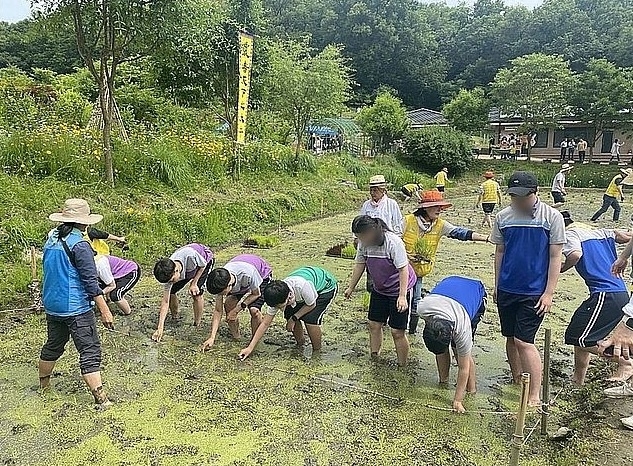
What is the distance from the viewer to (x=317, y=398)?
4.07 m

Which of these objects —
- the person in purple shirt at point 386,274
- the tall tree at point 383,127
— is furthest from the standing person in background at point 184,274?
the tall tree at point 383,127

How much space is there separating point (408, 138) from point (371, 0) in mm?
32938

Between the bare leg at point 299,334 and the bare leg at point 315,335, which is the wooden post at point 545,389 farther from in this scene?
the bare leg at point 299,334

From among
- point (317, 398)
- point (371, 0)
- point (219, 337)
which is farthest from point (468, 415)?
point (371, 0)

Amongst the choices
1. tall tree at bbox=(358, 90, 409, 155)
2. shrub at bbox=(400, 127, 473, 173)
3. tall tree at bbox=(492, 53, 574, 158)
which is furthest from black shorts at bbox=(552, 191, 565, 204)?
tall tree at bbox=(492, 53, 574, 158)

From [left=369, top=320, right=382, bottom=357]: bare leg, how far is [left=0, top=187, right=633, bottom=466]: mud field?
0.12m

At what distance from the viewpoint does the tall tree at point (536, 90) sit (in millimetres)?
25422

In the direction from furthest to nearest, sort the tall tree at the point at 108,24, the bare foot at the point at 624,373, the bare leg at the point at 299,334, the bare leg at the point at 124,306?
the tall tree at the point at 108,24 < the bare leg at the point at 124,306 < the bare leg at the point at 299,334 < the bare foot at the point at 624,373

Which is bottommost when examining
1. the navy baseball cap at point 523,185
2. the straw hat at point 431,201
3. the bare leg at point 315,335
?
the bare leg at point 315,335

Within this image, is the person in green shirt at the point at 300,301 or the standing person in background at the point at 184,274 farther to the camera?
the standing person in background at the point at 184,274

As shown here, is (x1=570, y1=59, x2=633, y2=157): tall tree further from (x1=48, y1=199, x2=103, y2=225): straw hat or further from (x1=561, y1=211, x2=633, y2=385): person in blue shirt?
(x1=48, y1=199, x2=103, y2=225): straw hat

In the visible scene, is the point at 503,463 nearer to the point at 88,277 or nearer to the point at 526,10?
the point at 88,277

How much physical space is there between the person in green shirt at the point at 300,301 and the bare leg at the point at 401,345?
654 millimetres

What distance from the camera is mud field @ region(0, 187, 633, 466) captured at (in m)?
3.31
